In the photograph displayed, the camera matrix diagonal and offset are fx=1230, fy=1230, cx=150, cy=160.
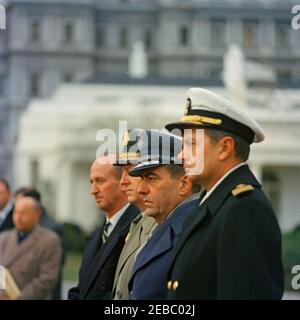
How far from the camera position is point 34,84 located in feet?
176

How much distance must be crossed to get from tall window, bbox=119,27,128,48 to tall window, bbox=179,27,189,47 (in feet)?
8.58

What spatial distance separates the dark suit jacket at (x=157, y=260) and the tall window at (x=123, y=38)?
178ft

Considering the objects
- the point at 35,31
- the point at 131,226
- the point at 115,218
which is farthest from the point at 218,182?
the point at 35,31

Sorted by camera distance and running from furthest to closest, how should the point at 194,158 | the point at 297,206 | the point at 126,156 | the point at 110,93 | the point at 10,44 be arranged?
the point at 10,44
the point at 110,93
the point at 297,206
the point at 126,156
the point at 194,158

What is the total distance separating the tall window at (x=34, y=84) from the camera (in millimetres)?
53156

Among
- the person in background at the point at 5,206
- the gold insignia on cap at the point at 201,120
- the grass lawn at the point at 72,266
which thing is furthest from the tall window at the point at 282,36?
the gold insignia on cap at the point at 201,120

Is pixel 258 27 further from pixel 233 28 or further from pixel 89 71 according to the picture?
pixel 89 71

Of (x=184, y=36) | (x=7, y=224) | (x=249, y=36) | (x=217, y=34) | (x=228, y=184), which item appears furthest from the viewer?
(x=184, y=36)

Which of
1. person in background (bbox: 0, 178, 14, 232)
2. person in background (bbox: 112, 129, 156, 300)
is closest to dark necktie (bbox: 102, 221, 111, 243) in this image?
person in background (bbox: 112, 129, 156, 300)

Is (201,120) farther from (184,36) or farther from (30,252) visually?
(184,36)

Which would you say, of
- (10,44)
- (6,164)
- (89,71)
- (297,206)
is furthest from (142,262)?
(89,71)

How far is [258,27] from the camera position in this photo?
4641 cm

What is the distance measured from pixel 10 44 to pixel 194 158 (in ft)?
157

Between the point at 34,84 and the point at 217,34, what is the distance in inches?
326
